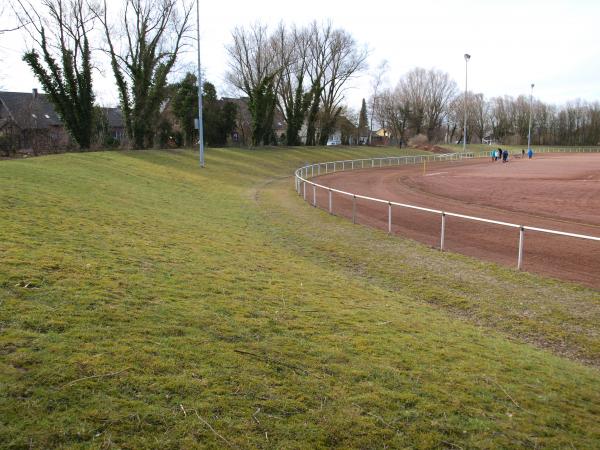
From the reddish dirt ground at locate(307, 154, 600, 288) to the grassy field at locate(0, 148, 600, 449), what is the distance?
1.80 metres

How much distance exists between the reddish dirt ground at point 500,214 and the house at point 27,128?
67.3 ft

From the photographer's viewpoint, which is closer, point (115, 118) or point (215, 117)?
point (215, 117)

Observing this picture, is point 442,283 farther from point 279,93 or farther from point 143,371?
point 279,93

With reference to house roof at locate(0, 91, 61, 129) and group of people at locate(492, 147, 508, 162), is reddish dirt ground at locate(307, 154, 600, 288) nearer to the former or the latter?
group of people at locate(492, 147, 508, 162)

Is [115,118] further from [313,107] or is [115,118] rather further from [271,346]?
[271,346]

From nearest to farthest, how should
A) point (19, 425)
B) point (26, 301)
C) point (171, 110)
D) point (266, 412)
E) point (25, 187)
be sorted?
point (19, 425) < point (266, 412) < point (26, 301) < point (25, 187) < point (171, 110)

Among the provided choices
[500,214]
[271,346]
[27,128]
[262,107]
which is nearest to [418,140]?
[262,107]

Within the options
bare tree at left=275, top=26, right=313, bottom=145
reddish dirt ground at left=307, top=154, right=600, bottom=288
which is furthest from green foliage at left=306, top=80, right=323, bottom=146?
reddish dirt ground at left=307, top=154, right=600, bottom=288

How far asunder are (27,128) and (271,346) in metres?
43.8

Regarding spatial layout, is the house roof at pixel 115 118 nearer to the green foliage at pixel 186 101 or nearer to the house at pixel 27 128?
the house at pixel 27 128

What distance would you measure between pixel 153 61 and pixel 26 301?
41557mm

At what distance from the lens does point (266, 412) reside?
4.11 meters

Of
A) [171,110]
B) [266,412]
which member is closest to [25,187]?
[266,412]

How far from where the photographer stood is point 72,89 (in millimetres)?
38094
